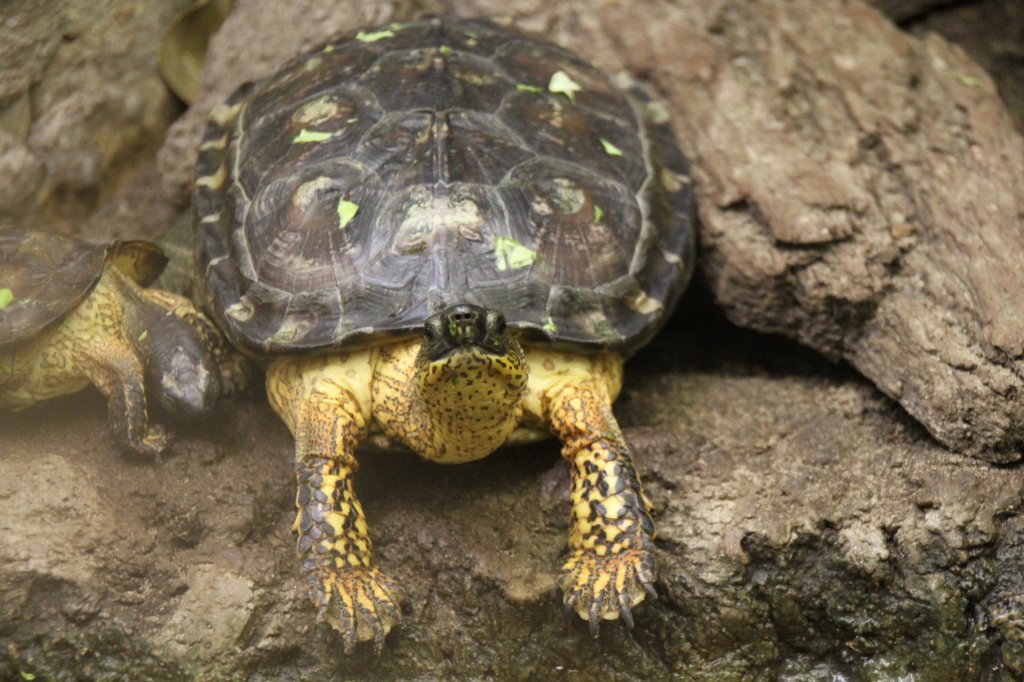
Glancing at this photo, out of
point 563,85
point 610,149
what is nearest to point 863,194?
point 610,149

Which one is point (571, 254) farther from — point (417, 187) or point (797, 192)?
point (797, 192)

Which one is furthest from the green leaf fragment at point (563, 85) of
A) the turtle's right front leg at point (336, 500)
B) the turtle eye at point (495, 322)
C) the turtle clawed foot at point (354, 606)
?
the turtle clawed foot at point (354, 606)

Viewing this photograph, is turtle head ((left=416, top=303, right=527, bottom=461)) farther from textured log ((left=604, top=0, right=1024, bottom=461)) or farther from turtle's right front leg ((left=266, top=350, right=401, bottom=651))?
textured log ((left=604, top=0, right=1024, bottom=461))

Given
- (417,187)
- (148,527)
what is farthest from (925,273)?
(148,527)

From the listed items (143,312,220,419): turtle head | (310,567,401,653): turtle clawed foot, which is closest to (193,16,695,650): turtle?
(310,567,401,653): turtle clawed foot

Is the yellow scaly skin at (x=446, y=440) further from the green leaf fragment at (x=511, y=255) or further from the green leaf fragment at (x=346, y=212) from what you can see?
the green leaf fragment at (x=346, y=212)

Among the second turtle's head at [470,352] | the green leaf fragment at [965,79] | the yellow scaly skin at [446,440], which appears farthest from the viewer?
the green leaf fragment at [965,79]

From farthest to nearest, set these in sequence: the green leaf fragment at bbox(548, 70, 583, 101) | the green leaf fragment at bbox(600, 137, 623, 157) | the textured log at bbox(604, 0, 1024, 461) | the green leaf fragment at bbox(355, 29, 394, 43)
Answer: the green leaf fragment at bbox(355, 29, 394, 43)
the green leaf fragment at bbox(548, 70, 583, 101)
the green leaf fragment at bbox(600, 137, 623, 157)
the textured log at bbox(604, 0, 1024, 461)
